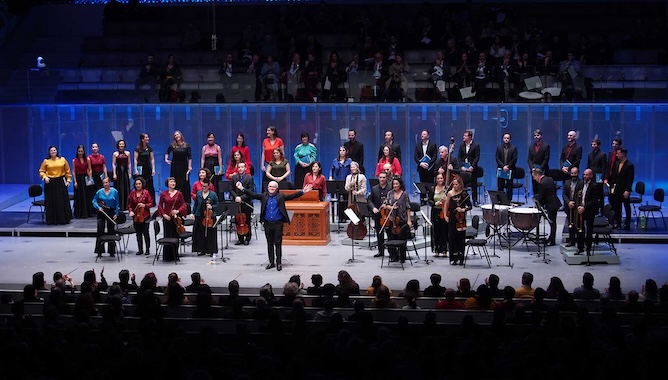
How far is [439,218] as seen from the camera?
17938mm

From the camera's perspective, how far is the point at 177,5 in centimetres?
2909

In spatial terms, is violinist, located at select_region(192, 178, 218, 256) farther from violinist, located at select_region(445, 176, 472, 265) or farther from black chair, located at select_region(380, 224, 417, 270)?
violinist, located at select_region(445, 176, 472, 265)

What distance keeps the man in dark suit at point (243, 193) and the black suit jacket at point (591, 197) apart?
5.69 metres

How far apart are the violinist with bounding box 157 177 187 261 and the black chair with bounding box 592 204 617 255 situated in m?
6.84

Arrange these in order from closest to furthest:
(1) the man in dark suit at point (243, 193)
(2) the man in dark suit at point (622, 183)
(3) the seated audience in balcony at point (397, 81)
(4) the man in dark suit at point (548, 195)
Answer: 1. (4) the man in dark suit at point (548, 195)
2. (1) the man in dark suit at point (243, 193)
3. (2) the man in dark suit at point (622, 183)
4. (3) the seated audience in balcony at point (397, 81)

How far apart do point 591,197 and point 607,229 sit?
0.68 metres

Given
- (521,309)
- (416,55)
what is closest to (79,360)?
(521,309)

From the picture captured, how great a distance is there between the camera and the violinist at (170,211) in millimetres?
18031

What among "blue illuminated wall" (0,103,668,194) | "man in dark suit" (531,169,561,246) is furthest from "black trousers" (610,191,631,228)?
"blue illuminated wall" (0,103,668,194)

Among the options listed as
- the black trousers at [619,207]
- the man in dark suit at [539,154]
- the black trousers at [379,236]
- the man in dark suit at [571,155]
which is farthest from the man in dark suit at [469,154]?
the black trousers at [379,236]

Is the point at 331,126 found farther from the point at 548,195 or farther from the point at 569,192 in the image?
the point at 569,192

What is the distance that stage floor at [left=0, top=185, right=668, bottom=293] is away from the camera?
16516 millimetres

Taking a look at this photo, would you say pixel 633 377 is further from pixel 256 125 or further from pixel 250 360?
pixel 256 125

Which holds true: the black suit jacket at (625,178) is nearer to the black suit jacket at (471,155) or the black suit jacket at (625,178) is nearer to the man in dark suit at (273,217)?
the black suit jacket at (471,155)
